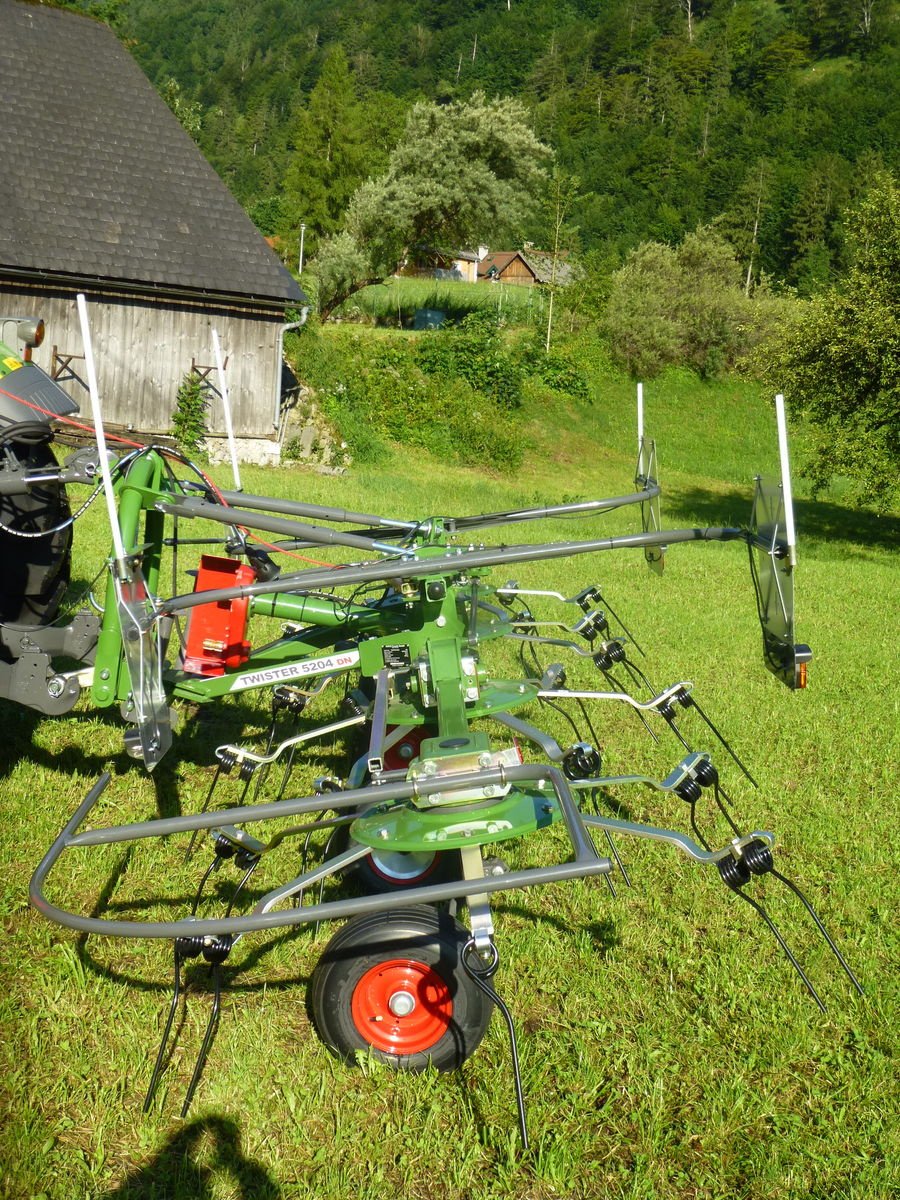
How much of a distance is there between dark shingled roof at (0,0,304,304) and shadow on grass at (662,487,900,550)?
10455mm

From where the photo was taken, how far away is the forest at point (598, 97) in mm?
58312

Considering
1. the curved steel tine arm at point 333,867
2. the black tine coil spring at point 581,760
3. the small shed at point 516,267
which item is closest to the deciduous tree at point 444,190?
the small shed at point 516,267

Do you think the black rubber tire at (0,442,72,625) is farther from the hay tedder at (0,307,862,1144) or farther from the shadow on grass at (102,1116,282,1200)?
the shadow on grass at (102,1116,282,1200)

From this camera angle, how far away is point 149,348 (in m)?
20.3

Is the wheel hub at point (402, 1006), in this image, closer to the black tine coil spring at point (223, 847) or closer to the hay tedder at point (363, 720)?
the hay tedder at point (363, 720)

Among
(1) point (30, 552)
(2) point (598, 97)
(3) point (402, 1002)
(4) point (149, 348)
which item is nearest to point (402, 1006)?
(3) point (402, 1002)

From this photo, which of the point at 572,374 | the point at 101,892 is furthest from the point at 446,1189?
the point at 572,374

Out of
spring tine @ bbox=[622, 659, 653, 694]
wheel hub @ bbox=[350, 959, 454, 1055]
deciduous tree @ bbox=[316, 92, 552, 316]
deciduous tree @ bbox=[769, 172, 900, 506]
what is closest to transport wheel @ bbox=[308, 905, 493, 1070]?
wheel hub @ bbox=[350, 959, 454, 1055]

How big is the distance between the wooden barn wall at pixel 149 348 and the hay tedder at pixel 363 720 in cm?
1583

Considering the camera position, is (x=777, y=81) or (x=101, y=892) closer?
(x=101, y=892)

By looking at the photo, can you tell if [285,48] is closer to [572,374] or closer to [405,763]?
[572,374]

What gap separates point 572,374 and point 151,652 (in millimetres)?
31679

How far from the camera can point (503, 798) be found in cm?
312

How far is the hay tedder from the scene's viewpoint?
117 inches
